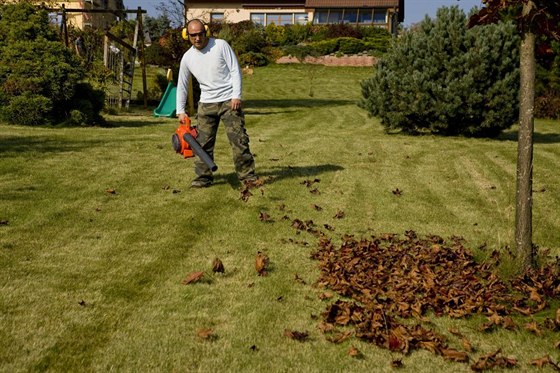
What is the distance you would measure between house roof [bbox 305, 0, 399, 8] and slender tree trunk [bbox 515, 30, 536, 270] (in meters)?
50.2

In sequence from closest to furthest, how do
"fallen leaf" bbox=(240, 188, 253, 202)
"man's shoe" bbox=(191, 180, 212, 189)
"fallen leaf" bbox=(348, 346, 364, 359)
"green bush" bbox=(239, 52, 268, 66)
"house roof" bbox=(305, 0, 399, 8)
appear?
"fallen leaf" bbox=(348, 346, 364, 359) < "fallen leaf" bbox=(240, 188, 253, 202) < "man's shoe" bbox=(191, 180, 212, 189) < "green bush" bbox=(239, 52, 268, 66) < "house roof" bbox=(305, 0, 399, 8)

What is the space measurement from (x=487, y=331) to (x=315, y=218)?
10.1 feet

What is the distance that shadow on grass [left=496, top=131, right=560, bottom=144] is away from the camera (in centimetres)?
1479

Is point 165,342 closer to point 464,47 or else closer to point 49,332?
point 49,332

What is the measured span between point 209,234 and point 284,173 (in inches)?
132

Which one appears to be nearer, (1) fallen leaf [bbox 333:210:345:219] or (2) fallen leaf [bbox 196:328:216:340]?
(2) fallen leaf [bbox 196:328:216:340]

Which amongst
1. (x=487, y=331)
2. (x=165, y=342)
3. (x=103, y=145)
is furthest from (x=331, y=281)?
(x=103, y=145)

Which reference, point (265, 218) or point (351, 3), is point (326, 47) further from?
point (265, 218)

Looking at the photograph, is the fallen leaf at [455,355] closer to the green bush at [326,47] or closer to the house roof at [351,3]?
the green bush at [326,47]

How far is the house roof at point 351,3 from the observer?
5316 cm

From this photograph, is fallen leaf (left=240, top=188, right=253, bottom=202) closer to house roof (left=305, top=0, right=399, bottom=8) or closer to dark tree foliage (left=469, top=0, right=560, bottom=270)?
dark tree foliage (left=469, top=0, right=560, bottom=270)

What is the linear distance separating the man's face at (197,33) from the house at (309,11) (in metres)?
46.2

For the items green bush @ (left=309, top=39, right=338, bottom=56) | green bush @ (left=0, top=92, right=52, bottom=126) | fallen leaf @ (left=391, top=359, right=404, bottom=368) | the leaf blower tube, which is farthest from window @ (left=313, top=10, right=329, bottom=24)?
fallen leaf @ (left=391, top=359, right=404, bottom=368)

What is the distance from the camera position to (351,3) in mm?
54344
